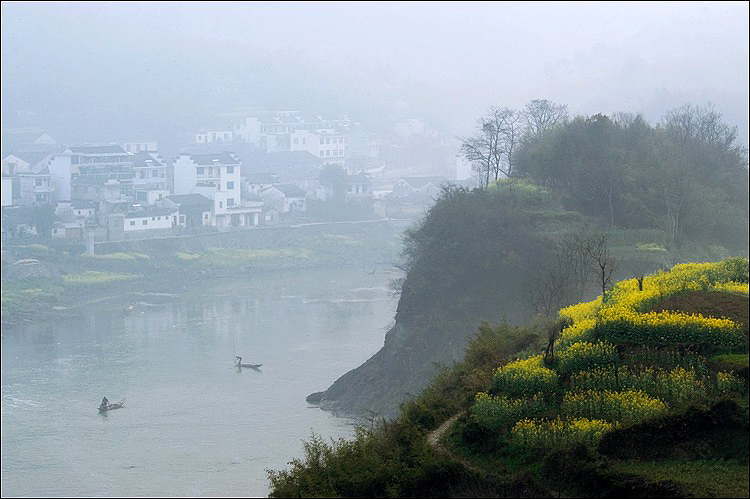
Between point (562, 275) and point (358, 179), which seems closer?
point (562, 275)

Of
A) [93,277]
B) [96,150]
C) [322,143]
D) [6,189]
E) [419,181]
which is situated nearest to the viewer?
[93,277]

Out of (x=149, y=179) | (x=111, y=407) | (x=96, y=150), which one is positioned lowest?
(x=111, y=407)

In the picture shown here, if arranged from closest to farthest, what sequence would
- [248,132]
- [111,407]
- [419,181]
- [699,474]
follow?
[699,474] → [111,407] → [419,181] → [248,132]

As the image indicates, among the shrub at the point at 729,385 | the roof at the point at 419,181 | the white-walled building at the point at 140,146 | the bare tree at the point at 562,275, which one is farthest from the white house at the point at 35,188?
the shrub at the point at 729,385

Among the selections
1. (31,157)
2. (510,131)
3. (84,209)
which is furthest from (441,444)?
(31,157)

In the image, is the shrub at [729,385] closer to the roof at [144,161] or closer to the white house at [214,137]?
the roof at [144,161]

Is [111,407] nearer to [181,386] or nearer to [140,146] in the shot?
[181,386]
